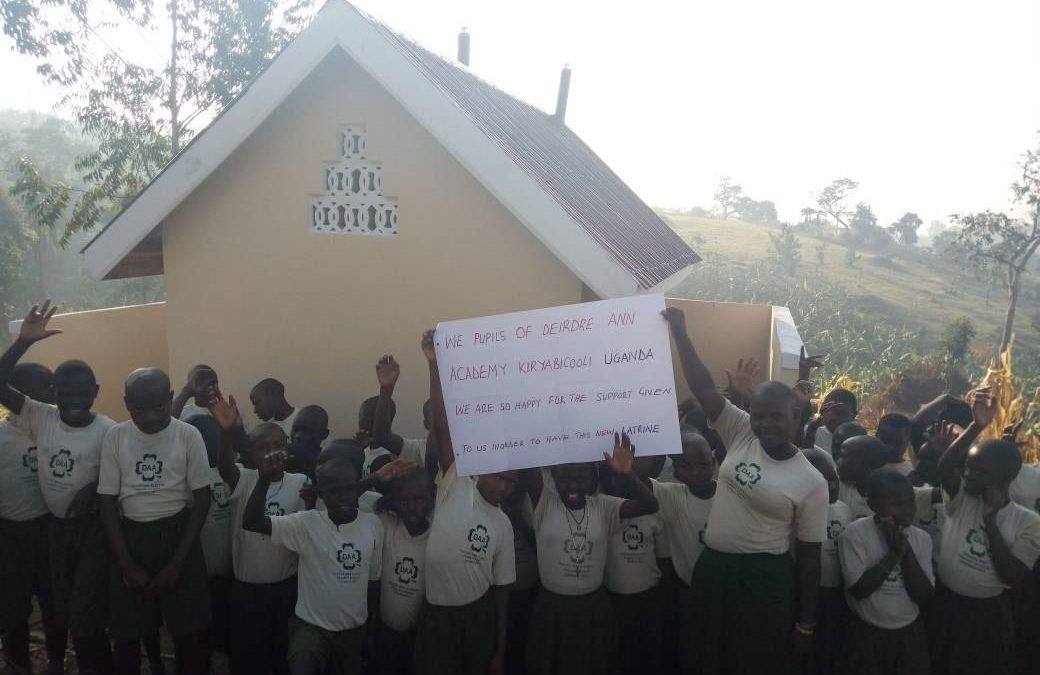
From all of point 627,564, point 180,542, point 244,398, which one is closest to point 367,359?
point 244,398

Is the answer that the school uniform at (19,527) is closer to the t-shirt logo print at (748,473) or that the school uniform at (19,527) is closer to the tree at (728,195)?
the t-shirt logo print at (748,473)

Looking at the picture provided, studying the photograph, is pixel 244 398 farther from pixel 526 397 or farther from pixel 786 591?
pixel 786 591

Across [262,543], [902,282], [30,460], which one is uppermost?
[902,282]

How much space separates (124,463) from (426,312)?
7.95 feet

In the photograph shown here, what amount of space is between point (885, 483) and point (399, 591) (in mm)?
2202

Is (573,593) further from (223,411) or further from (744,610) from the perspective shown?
(223,411)

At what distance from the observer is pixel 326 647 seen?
3.25 meters

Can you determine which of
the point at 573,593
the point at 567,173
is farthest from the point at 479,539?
the point at 567,173

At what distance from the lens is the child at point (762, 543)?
3.02 m

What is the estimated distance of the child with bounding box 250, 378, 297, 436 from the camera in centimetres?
466

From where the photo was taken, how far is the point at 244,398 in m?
5.87

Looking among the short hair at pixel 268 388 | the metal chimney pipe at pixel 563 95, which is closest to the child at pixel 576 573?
the short hair at pixel 268 388

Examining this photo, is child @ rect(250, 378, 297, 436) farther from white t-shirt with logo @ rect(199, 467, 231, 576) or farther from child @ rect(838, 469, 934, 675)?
child @ rect(838, 469, 934, 675)

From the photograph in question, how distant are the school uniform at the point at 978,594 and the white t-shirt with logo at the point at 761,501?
31.3 inches
